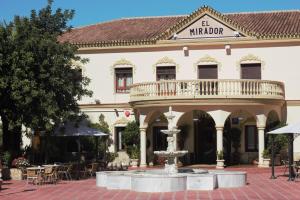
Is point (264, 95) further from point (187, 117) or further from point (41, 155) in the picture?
point (41, 155)

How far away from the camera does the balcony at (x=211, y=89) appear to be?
28677mm

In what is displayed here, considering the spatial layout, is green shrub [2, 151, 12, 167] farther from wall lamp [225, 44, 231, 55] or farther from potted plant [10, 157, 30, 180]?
A: wall lamp [225, 44, 231, 55]

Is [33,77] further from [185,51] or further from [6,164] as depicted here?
[185,51]

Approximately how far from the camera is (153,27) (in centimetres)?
3584

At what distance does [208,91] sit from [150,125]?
4855 mm

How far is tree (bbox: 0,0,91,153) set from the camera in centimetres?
2300

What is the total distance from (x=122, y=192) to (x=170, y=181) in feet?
5.50

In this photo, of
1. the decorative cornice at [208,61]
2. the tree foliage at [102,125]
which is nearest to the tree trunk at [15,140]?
the tree foliage at [102,125]

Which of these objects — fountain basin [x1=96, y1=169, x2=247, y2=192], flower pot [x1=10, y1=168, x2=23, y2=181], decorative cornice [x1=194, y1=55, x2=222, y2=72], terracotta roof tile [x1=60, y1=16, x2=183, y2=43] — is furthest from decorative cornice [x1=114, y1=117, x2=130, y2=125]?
fountain basin [x1=96, y1=169, x2=247, y2=192]

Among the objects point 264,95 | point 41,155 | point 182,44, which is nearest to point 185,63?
point 182,44

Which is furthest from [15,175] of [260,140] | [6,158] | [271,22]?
[271,22]

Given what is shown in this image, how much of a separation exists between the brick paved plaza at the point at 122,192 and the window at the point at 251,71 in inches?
399

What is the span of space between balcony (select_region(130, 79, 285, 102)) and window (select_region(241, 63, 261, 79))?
107 inches

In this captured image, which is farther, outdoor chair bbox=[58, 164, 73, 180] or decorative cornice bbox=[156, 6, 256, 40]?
decorative cornice bbox=[156, 6, 256, 40]
